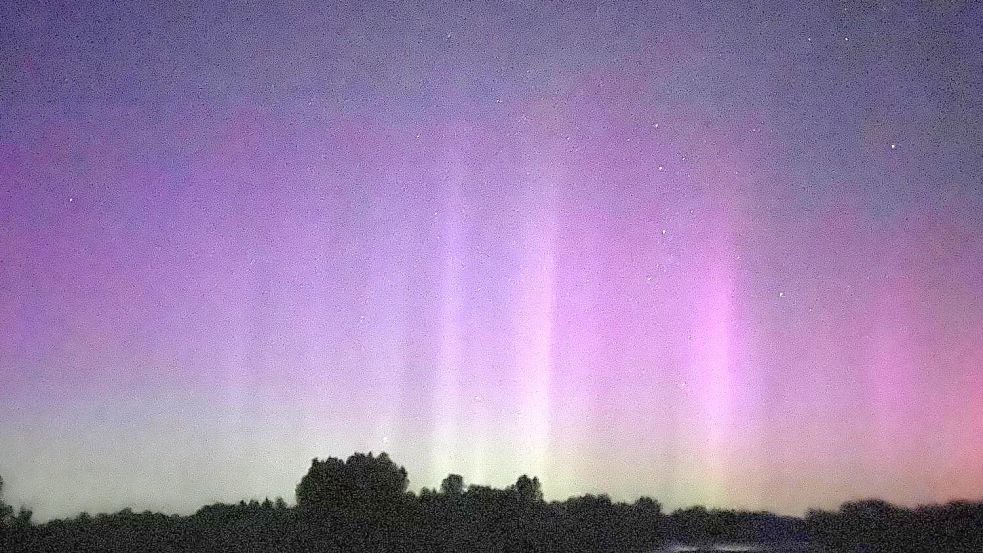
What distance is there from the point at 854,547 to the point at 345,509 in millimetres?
23690

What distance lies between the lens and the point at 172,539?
122 feet

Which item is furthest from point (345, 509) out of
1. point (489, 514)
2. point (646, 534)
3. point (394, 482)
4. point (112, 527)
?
point (646, 534)

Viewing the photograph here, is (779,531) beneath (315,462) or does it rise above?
beneath

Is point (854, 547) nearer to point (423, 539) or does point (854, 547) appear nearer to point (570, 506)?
point (570, 506)

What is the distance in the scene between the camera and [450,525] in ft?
133

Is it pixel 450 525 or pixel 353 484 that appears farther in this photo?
pixel 353 484

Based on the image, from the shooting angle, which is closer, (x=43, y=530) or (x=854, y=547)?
(x=854, y=547)

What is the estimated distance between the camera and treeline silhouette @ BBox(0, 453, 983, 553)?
2978 cm

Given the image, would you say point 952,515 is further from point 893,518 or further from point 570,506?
point 570,506

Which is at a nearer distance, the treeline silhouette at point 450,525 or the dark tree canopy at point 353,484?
the treeline silhouette at point 450,525

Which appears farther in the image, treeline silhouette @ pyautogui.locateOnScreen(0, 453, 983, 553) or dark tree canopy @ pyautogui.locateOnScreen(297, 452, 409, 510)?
dark tree canopy @ pyautogui.locateOnScreen(297, 452, 409, 510)

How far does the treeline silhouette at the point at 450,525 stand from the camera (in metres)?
29.8

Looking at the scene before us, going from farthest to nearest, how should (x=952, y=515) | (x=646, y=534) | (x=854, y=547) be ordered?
(x=646, y=534) < (x=952, y=515) < (x=854, y=547)

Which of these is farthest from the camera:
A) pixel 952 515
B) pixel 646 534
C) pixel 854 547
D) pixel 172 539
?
pixel 172 539
